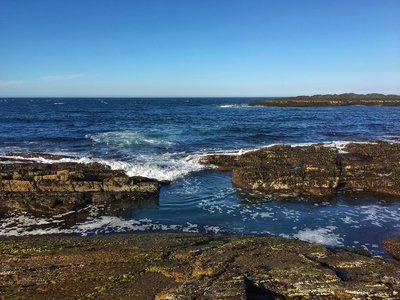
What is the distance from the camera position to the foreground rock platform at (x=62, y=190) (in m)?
13.4

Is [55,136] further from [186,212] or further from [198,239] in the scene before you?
[198,239]

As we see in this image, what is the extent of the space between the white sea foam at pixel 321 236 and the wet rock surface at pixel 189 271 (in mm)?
1831

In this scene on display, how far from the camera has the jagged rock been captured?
30.1 ft

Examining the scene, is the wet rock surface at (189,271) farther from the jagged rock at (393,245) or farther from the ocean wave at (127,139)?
the ocean wave at (127,139)

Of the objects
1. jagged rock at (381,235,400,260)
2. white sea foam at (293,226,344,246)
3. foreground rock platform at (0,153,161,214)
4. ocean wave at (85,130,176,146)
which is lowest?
white sea foam at (293,226,344,246)

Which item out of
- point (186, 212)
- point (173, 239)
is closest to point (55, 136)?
point (186, 212)

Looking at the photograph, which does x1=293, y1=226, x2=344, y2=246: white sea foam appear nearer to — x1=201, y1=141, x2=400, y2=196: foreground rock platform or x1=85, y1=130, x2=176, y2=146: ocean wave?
x1=201, y1=141, x2=400, y2=196: foreground rock platform

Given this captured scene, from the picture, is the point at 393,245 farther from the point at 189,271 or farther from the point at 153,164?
the point at 153,164

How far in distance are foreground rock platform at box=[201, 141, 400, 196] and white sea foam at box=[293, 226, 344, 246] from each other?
4.49 m

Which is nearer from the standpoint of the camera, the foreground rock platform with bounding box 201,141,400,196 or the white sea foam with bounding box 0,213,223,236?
the white sea foam with bounding box 0,213,223,236

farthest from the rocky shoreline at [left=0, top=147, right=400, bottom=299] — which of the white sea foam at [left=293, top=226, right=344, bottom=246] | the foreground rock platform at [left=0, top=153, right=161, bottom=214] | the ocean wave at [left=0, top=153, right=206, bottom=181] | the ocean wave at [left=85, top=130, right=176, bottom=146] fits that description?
the ocean wave at [left=85, top=130, right=176, bottom=146]

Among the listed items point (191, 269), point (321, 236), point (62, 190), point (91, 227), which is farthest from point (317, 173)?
point (62, 190)

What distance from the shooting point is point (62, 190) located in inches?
577

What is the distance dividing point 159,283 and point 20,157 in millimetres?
21681
